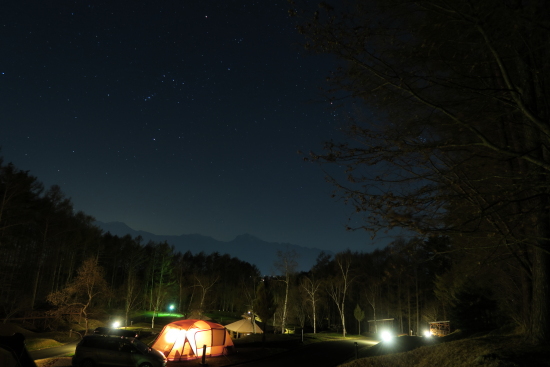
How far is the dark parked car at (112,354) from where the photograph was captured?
13930mm

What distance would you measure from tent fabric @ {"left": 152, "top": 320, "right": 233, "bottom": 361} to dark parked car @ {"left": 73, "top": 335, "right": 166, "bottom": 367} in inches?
132

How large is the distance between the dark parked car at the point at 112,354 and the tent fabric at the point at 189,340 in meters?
3.36

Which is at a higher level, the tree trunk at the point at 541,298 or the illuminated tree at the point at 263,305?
the tree trunk at the point at 541,298

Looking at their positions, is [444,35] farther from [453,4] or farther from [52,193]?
[52,193]

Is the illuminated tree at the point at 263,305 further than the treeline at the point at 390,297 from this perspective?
Yes

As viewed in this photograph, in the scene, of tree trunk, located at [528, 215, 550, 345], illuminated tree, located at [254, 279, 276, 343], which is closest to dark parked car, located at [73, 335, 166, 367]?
tree trunk, located at [528, 215, 550, 345]

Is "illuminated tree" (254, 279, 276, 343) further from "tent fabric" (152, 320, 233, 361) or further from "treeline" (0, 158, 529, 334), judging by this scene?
"tent fabric" (152, 320, 233, 361)

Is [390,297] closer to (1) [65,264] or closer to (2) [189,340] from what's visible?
(2) [189,340]

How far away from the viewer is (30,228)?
42.9 meters

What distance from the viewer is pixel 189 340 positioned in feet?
59.5

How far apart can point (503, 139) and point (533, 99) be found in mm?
3101

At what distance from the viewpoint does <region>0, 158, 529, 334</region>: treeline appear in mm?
20875

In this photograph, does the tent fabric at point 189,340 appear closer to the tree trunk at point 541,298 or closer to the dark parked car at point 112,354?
the dark parked car at point 112,354

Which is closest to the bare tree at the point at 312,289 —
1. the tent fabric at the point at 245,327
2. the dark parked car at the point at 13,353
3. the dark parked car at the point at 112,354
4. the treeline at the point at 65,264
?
the tent fabric at the point at 245,327
